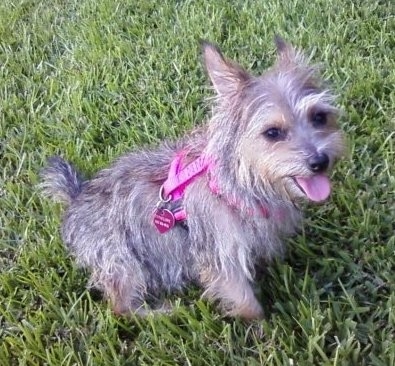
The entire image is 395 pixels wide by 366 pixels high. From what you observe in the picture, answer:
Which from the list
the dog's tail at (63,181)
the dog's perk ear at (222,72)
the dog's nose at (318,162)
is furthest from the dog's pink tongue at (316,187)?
the dog's tail at (63,181)

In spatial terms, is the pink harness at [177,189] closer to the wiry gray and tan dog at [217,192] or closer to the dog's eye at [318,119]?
the wiry gray and tan dog at [217,192]

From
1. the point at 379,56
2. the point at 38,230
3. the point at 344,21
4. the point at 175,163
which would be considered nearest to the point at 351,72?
the point at 379,56

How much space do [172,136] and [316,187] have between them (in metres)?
1.65

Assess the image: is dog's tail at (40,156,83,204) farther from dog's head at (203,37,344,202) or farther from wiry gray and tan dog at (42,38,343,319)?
dog's head at (203,37,344,202)

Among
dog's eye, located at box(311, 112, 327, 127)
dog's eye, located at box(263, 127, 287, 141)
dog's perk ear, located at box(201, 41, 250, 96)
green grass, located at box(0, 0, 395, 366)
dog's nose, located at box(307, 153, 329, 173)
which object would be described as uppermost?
dog's perk ear, located at box(201, 41, 250, 96)

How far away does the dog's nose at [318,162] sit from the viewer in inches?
100

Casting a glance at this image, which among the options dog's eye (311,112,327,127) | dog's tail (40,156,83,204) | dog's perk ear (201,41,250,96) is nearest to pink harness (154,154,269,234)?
dog's perk ear (201,41,250,96)

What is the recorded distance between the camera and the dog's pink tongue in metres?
2.67

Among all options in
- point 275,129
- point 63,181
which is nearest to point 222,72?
point 275,129

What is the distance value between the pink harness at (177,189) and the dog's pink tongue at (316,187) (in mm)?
224

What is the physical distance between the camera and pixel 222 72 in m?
2.69

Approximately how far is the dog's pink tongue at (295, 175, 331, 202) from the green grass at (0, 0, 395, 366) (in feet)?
1.81

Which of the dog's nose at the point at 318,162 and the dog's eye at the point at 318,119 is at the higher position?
the dog's eye at the point at 318,119

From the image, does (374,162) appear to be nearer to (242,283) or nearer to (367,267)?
(367,267)
